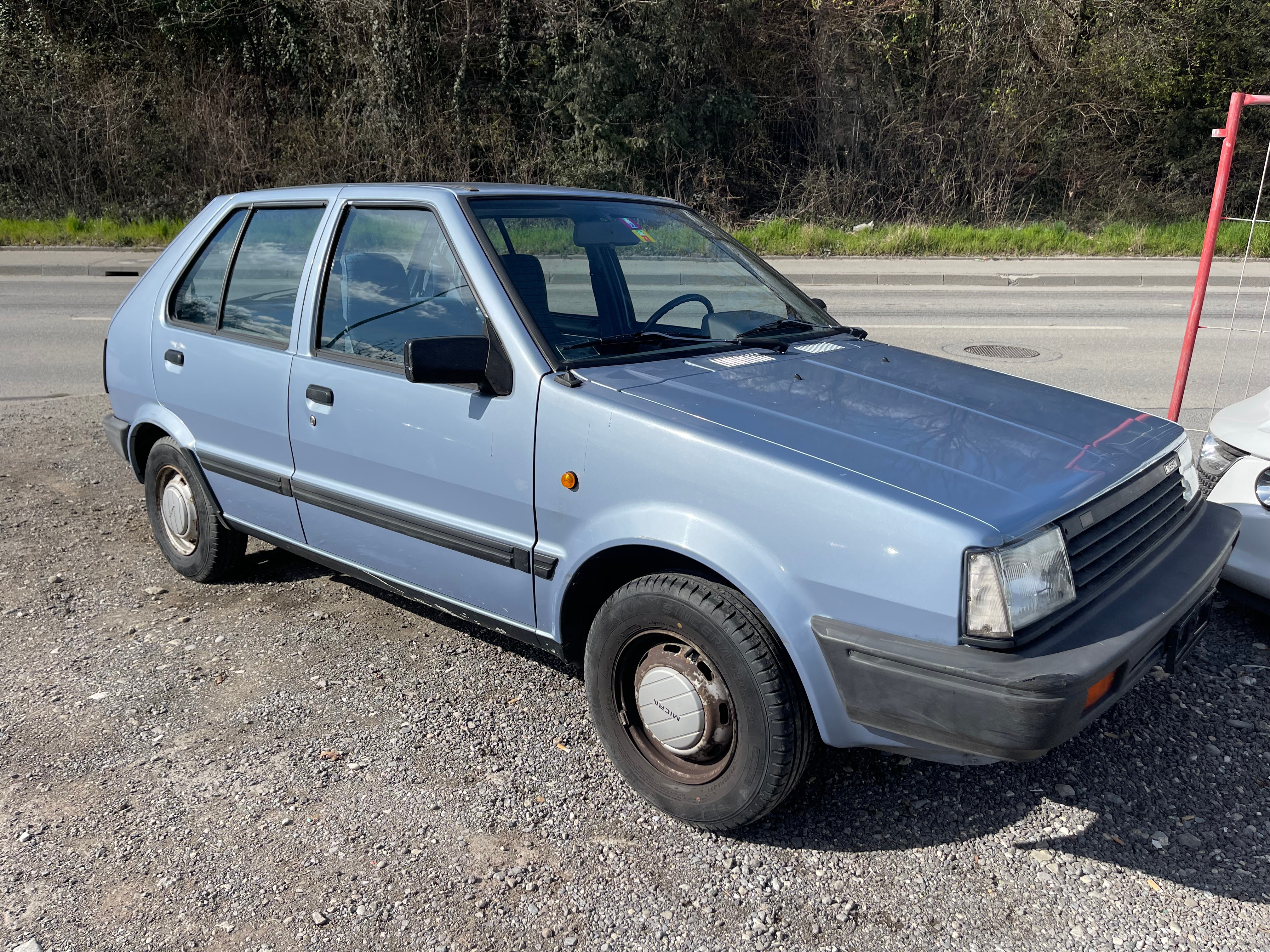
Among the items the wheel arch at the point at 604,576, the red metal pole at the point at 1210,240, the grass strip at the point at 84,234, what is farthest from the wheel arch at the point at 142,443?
the grass strip at the point at 84,234

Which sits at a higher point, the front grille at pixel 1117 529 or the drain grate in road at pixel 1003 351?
the front grille at pixel 1117 529

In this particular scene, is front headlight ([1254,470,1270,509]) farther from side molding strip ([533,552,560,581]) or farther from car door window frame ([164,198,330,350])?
car door window frame ([164,198,330,350])

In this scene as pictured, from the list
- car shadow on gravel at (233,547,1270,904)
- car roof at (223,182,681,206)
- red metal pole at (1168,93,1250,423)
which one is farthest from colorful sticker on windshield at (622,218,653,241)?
red metal pole at (1168,93,1250,423)

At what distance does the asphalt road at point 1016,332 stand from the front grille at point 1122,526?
425 cm

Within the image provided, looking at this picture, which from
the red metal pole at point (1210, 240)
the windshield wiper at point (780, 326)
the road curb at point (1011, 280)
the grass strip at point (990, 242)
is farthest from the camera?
the grass strip at point (990, 242)

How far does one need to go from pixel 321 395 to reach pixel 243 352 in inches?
23.6

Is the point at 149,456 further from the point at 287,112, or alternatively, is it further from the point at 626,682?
the point at 287,112

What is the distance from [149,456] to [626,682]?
2.84m

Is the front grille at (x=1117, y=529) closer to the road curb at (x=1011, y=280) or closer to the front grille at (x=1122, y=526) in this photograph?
the front grille at (x=1122, y=526)

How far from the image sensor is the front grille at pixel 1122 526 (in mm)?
2525

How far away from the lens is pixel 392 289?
11.2 ft

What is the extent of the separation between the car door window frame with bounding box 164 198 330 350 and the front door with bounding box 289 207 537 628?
0.15 meters

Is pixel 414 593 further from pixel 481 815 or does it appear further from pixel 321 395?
pixel 481 815

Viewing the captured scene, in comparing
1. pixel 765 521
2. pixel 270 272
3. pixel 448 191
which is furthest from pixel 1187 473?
pixel 270 272
